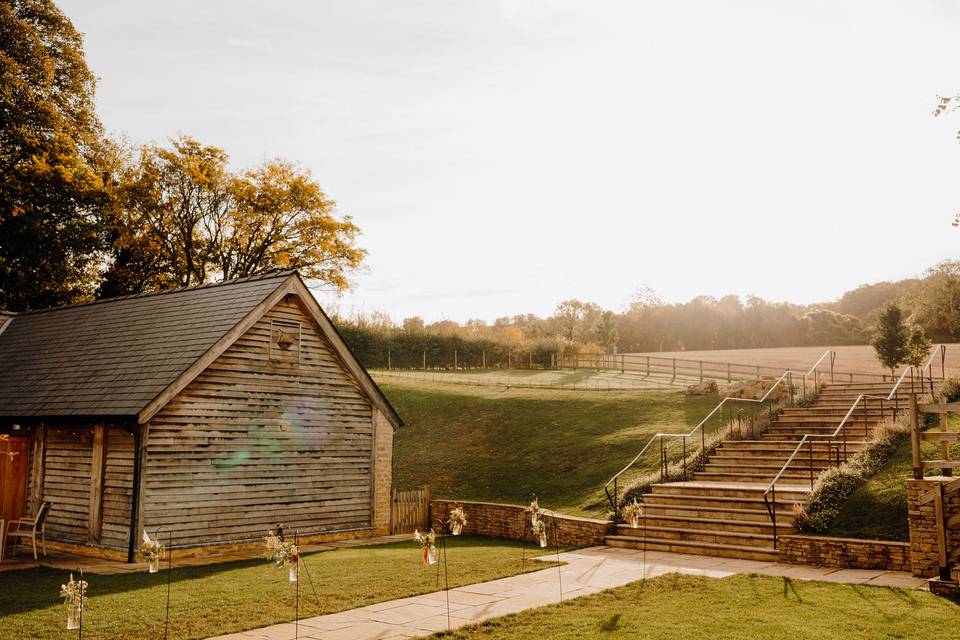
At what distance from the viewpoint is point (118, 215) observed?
112ft

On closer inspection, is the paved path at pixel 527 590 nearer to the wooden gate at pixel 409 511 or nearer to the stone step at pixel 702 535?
the stone step at pixel 702 535

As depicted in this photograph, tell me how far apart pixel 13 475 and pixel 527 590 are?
13566 mm

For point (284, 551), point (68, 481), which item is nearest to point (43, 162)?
point (68, 481)

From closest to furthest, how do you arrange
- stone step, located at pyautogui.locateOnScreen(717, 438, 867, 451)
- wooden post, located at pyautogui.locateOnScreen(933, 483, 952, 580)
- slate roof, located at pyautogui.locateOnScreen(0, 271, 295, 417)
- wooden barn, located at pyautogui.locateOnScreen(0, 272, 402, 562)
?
wooden post, located at pyautogui.locateOnScreen(933, 483, 952, 580)
wooden barn, located at pyautogui.locateOnScreen(0, 272, 402, 562)
slate roof, located at pyautogui.locateOnScreen(0, 271, 295, 417)
stone step, located at pyautogui.locateOnScreen(717, 438, 867, 451)

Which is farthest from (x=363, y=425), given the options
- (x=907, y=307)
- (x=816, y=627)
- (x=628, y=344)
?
(x=628, y=344)

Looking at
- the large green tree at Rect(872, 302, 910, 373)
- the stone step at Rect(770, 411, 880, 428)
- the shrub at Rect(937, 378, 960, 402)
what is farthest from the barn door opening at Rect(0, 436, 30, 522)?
the large green tree at Rect(872, 302, 910, 373)

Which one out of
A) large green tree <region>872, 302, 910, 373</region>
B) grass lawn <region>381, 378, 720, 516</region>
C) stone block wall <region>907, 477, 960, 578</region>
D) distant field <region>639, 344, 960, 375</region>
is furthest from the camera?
distant field <region>639, 344, 960, 375</region>

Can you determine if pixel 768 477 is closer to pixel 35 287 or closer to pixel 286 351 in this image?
pixel 286 351

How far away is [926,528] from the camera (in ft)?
36.3

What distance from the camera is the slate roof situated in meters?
15.3

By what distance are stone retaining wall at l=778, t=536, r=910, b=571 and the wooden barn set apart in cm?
977

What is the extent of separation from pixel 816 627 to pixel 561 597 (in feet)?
11.1

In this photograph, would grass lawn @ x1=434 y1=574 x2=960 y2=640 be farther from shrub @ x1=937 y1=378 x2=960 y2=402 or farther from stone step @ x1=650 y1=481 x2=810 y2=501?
shrub @ x1=937 y1=378 x2=960 y2=402

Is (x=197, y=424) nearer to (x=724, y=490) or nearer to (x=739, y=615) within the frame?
(x=739, y=615)
